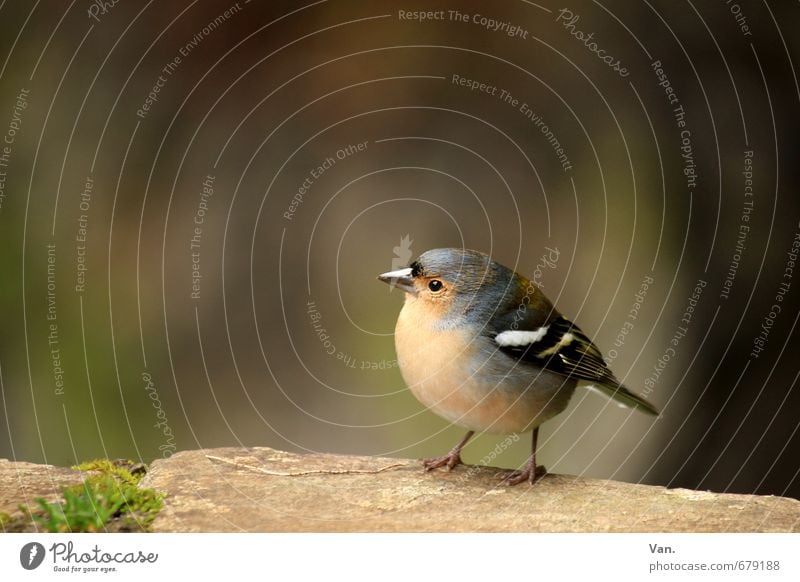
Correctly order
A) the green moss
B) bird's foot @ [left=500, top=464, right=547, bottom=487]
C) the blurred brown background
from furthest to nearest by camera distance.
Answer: the blurred brown background < bird's foot @ [left=500, top=464, right=547, bottom=487] < the green moss

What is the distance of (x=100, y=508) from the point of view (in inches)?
185

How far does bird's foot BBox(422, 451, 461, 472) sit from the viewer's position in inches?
219

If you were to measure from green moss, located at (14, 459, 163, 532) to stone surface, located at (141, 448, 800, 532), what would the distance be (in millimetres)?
99

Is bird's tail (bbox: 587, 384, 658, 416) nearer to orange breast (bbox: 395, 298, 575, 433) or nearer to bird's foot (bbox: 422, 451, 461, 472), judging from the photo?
orange breast (bbox: 395, 298, 575, 433)

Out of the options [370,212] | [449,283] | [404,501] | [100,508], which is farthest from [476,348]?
[370,212]

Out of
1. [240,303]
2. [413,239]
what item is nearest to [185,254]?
[240,303]

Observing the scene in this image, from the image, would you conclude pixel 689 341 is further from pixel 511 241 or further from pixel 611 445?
pixel 511 241

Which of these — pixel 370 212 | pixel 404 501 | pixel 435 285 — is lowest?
pixel 404 501

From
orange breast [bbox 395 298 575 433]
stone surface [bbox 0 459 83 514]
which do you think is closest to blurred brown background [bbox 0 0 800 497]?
stone surface [bbox 0 459 83 514]

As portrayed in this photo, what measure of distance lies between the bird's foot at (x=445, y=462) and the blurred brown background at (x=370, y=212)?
44cm

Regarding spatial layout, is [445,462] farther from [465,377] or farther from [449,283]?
[449,283]

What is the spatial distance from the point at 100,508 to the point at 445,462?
188 centimetres

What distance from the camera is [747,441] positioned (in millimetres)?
6906

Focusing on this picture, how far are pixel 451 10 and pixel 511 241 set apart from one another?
1765 mm
